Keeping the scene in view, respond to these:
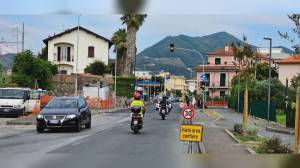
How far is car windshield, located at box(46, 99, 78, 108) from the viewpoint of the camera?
2212cm

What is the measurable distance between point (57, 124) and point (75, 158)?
691 inches

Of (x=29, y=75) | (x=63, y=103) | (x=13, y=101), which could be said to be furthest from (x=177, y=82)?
(x=29, y=75)

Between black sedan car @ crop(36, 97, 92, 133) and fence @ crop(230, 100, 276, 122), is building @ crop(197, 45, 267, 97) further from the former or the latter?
fence @ crop(230, 100, 276, 122)

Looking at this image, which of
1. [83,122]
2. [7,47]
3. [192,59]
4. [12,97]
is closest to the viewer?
[7,47]

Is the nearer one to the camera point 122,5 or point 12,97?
point 122,5

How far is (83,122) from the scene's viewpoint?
895 inches

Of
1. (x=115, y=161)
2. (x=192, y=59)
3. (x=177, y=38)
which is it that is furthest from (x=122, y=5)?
(x=192, y=59)

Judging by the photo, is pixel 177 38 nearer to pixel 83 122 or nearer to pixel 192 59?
pixel 192 59

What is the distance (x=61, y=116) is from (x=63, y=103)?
138cm

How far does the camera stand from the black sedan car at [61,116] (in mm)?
21000

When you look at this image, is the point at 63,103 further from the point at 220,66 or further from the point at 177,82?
the point at 220,66

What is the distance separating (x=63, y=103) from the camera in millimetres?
22312

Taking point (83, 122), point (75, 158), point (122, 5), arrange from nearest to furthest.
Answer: point (122, 5) → point (75, 158) → point (83, 122)

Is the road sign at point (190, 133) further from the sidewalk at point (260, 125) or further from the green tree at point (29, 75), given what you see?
the green tree at point (29, 75)
